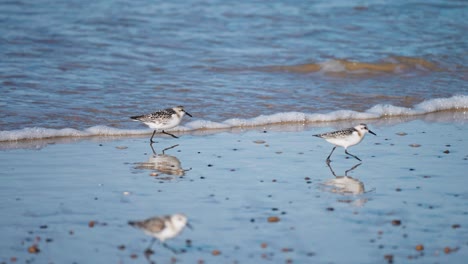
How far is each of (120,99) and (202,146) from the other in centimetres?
324

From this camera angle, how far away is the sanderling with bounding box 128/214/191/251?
6.57m

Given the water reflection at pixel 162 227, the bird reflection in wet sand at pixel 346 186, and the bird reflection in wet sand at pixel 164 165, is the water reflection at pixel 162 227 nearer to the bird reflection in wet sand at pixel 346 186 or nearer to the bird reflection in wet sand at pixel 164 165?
the bird reflection in wet sand at pixel 346 186

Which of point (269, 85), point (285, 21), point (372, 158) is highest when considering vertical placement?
point (285, 21)

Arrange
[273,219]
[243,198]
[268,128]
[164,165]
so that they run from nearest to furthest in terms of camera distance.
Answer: [273,219], [243,198], [164,165], [268,128]

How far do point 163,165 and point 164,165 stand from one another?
13mm

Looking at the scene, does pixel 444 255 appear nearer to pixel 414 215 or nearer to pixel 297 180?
pixel 414 215

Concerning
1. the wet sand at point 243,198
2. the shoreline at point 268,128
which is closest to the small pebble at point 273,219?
the wet sand at point 243,198

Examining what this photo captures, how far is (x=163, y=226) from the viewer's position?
21.7 ft

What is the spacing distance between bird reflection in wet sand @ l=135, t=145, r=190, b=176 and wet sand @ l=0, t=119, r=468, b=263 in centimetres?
2

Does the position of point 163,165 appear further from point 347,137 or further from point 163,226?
point 163,226

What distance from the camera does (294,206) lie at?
8.02 metres

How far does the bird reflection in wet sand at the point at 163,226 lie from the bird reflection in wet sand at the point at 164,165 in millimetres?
2701

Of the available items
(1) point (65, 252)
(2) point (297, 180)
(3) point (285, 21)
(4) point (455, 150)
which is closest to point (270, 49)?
(3) point (285, 21)

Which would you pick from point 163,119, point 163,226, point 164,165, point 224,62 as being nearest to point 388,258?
point 163,226
